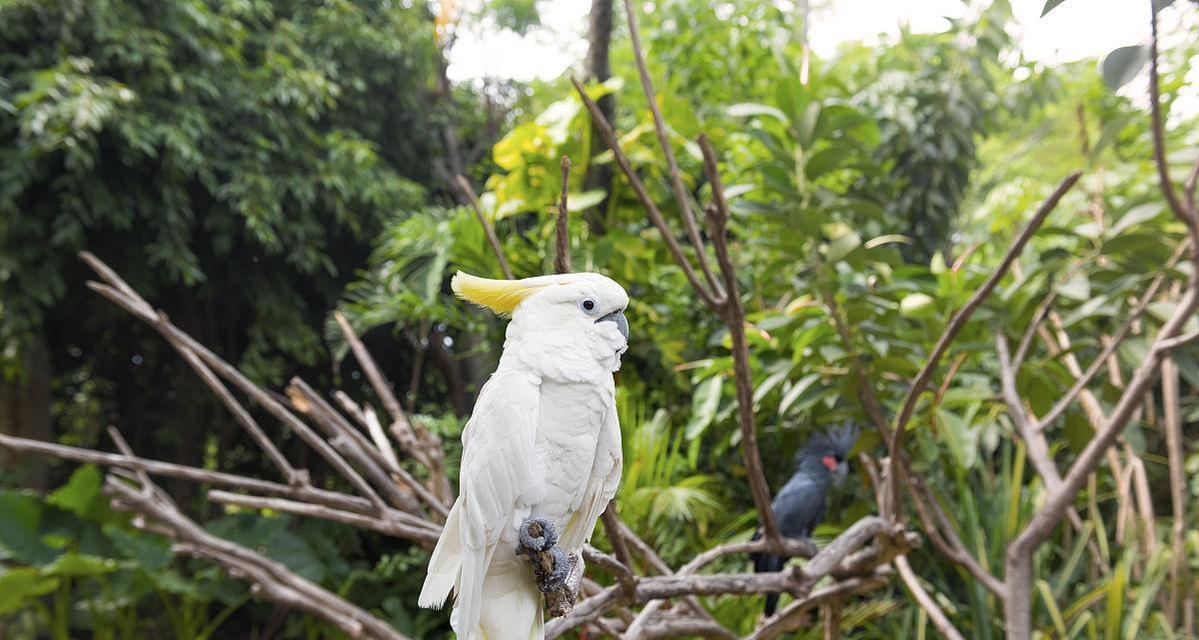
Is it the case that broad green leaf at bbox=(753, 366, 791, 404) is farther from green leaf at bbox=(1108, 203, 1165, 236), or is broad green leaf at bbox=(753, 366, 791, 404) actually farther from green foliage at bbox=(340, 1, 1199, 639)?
green leaf at bbox=(1108, 203, 1165, 236)

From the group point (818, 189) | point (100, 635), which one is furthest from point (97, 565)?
point (818, 189)

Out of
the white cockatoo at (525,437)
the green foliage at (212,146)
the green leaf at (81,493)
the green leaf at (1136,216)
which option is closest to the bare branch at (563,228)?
the white cockatoo at (525,437)

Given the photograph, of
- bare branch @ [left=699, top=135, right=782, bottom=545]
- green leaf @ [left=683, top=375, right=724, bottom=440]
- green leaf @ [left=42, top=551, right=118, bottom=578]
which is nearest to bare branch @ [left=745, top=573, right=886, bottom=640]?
bare branch @ [left=699, top=135, right=782, bottom=545]

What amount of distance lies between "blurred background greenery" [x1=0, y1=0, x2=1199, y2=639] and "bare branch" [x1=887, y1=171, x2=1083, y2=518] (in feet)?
0.74

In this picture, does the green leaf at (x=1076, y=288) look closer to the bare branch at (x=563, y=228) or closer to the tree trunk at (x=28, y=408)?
the bare branch at (x=563, y=228)

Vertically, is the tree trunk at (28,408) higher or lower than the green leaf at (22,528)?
higher

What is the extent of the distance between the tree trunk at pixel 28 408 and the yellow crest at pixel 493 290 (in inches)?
121

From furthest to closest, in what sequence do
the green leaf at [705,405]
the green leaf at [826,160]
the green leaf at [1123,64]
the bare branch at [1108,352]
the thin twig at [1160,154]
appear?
1. the green leaf at [705,405]
2. the green leaf at [826,160]
3. the bare branch at [1108,352]
4. the thin twig at [1160,154]
5. the green leaf at [1123,64]

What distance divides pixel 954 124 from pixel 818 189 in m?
1.00

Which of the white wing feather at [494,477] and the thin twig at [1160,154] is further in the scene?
the thin twig at [1160,154]

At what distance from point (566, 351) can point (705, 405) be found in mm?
1090

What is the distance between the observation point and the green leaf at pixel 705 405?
177cm

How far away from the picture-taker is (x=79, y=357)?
11.9 feet

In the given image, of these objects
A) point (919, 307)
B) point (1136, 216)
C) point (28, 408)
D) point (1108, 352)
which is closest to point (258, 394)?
point (919, 307)
